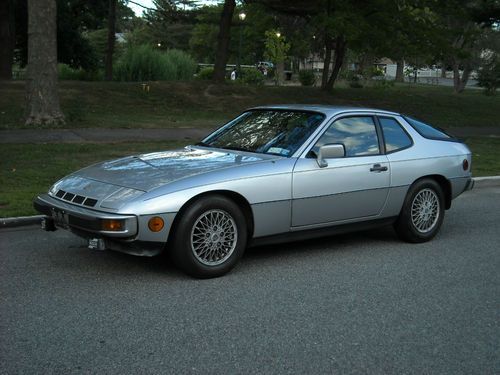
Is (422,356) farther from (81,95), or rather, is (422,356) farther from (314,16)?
(314,16)

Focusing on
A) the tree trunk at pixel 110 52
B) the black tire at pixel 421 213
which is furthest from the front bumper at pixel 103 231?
the tree trunk at pixel 110 52

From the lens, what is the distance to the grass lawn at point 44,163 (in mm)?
8164

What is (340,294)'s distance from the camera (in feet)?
17.0

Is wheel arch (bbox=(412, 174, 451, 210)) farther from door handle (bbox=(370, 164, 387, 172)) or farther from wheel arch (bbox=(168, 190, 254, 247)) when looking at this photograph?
wheel arch (bbox=(168, 190, 254, 247))

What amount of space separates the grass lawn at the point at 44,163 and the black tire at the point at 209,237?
2.89m

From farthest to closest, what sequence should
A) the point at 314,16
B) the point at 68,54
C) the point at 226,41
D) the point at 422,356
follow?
the point at 68,54, the point at 226,41, the point at 314,16, the point at 422,356

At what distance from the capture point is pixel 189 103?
21.2 metres

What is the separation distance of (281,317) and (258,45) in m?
65.7

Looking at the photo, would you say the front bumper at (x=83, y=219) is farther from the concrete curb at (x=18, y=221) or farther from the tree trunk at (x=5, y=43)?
the tree trunk at (x=5, y=43)

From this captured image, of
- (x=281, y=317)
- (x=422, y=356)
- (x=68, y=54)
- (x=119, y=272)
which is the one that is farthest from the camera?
(x=68, y=54)

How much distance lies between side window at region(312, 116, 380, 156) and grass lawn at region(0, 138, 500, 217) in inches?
140

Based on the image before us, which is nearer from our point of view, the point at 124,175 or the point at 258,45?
the point at 124,175

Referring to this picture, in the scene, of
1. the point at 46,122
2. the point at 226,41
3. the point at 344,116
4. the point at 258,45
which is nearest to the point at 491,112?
the point at 226,41

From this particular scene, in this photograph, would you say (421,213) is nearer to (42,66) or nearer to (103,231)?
(103,231)
